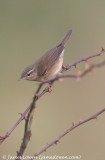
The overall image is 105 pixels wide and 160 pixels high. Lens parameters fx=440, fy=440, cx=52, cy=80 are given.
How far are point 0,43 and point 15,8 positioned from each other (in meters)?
1.07

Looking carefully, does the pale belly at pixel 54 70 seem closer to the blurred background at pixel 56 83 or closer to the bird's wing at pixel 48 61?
the bird's wing at pixel 48 61

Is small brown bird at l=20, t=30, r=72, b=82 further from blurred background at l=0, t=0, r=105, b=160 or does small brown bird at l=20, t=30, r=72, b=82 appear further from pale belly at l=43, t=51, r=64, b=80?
blurred background at l=0, t=0, r=105, b=160

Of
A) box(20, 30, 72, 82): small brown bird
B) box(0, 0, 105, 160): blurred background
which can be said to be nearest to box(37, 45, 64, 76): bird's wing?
box(20, 30, 72, 82): small brown bird

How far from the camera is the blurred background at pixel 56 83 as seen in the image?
6102mm

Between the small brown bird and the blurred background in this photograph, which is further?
the blurred background

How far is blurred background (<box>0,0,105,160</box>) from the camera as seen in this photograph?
610cm

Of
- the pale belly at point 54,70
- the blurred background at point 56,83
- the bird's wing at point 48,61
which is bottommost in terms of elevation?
the blurred background at point 56,83

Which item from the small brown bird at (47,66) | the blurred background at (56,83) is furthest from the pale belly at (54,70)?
the blurred background at (56,83)

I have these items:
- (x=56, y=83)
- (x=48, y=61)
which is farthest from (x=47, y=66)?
(x=56, y=83)

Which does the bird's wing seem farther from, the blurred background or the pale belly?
the blurred background

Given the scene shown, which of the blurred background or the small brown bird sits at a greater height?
the small brown bird

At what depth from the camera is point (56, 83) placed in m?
7.56

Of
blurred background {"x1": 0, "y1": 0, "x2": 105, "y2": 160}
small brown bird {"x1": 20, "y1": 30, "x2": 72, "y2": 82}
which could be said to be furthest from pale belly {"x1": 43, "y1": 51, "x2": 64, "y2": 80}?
blurred background {"x1": 0, "y1": 0, "x2": 105, "y2": 160}

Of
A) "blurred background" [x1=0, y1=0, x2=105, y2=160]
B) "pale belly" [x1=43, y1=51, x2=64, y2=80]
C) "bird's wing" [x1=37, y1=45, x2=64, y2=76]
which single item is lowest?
"blurred background" [x1=0, y1=0, x2=105, y2=160]
